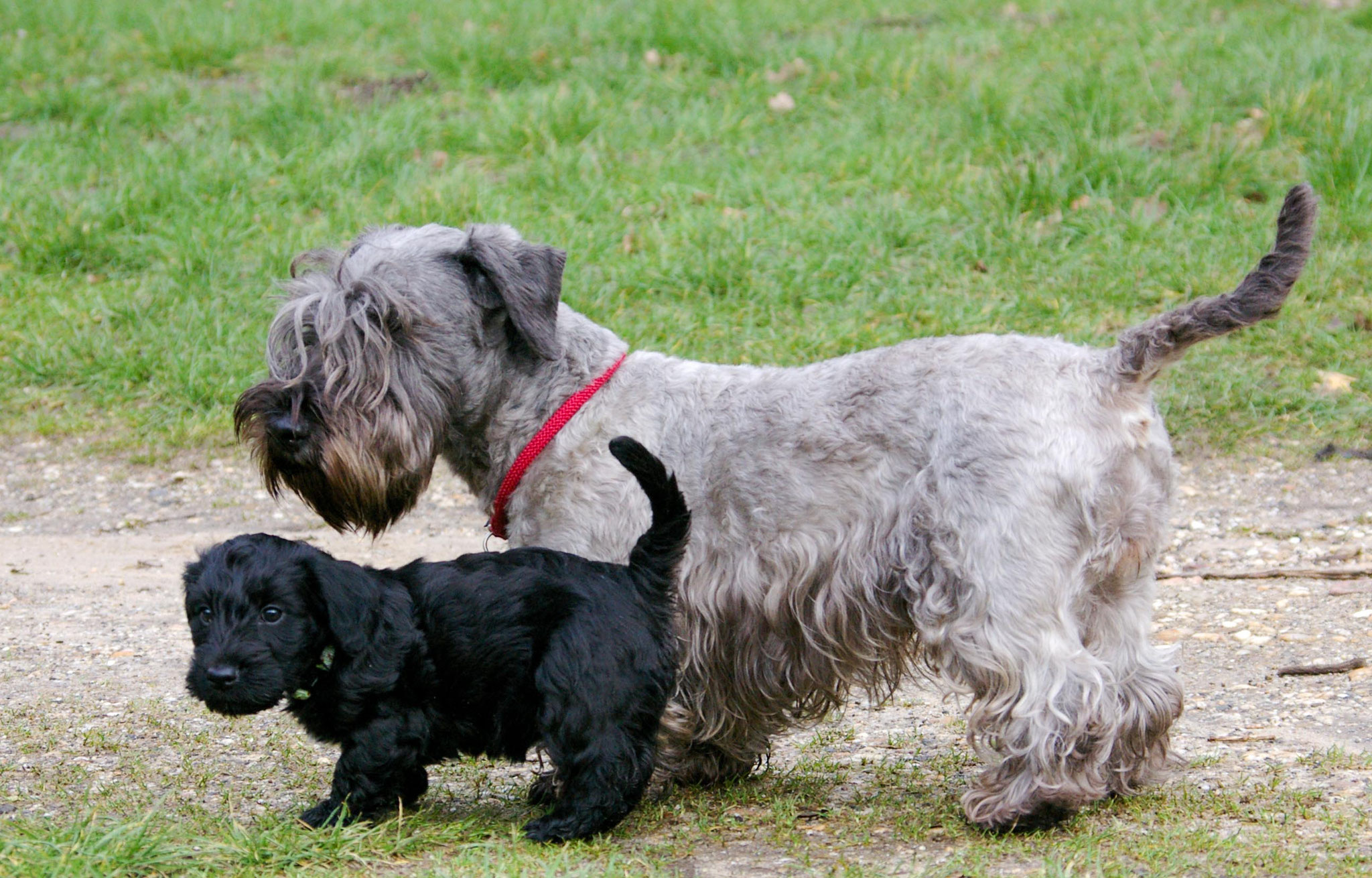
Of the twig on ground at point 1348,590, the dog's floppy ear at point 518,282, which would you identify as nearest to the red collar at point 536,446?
the dog's floppy ear at point 518,282

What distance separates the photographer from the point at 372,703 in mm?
3527

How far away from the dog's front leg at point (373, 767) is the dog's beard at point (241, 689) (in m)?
0.27

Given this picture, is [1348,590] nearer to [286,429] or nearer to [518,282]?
[518,282]

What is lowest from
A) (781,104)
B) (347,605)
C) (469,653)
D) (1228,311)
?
(781,104)

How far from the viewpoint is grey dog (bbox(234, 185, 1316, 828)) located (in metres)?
3.59

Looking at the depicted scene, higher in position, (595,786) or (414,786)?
(595,786)

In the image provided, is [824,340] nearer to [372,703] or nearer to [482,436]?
[482,436]

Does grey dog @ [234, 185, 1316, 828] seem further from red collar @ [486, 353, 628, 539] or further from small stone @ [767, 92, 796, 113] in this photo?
small stone @ [767, 92, 796, 113]

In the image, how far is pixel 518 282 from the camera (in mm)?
4230

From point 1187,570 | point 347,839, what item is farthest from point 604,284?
point 347,839

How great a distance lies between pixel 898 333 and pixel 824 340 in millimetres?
423

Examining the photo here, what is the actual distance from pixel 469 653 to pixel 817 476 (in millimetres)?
1012

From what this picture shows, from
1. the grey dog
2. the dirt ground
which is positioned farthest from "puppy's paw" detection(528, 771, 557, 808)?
the dirt ground

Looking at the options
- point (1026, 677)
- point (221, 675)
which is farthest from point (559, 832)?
point (1026, 677)
